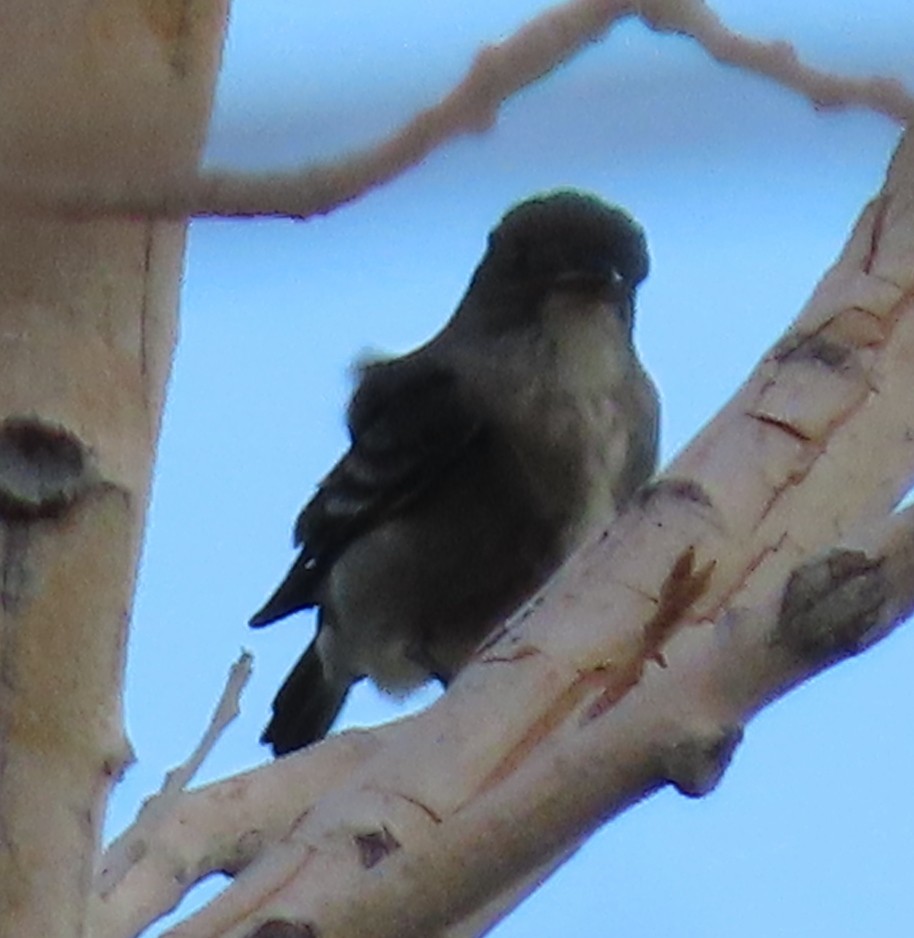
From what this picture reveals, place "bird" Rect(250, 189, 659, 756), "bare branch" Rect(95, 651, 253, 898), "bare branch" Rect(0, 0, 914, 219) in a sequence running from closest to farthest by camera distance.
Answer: "bare branch" Rect(0, 0, 914, 219) < "bare branch" Rect(95, 651, 253, 898) < "bird" Rect(250, 189, 659, 756)

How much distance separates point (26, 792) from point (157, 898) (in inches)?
18.5

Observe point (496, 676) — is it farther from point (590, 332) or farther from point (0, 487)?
point (590, 332)

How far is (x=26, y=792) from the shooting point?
36.0 inches

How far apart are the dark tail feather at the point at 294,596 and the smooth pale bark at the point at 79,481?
6.88ft

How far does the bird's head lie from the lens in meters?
2.92

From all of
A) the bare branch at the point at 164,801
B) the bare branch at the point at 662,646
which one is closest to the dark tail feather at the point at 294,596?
the bare branch at the point at 662,646

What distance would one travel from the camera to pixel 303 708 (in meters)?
2.94

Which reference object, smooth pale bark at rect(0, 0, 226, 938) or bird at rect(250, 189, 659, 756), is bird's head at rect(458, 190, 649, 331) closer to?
bird at rect(250, 189, 659, 756)

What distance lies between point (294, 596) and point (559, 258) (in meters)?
0.63

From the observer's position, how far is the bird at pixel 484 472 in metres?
2.81

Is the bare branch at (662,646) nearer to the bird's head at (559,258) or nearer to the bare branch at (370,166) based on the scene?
the bare branch at (370,166)

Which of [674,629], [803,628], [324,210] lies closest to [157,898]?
[674,629]

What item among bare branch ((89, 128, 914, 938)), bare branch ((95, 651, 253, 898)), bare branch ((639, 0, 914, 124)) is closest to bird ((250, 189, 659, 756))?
bare branch ((89, 128, 914, 938))

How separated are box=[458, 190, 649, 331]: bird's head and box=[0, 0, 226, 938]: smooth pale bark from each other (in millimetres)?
2001
